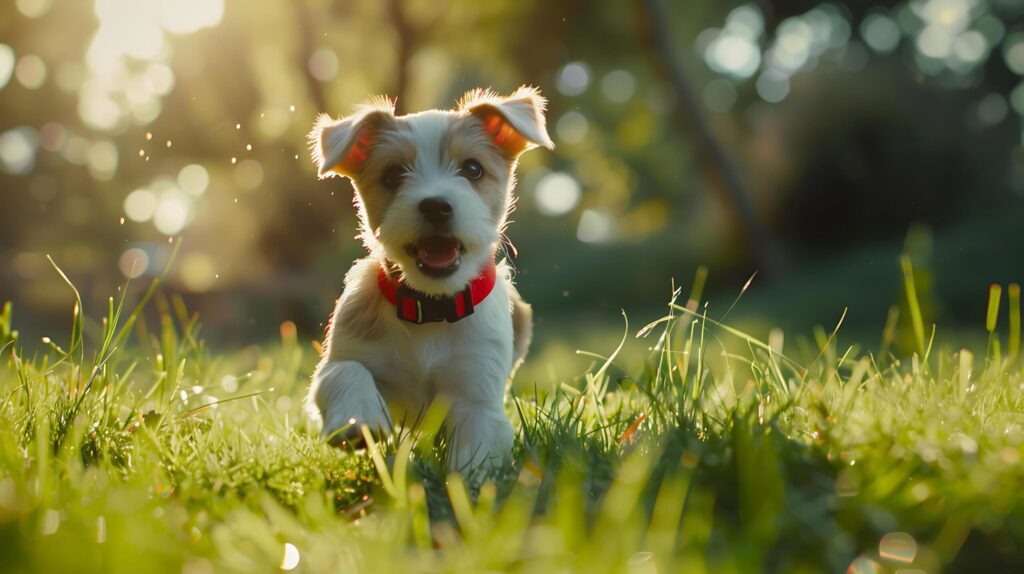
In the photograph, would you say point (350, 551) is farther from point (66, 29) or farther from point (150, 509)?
point (66, 29)

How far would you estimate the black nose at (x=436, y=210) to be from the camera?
3.40 m

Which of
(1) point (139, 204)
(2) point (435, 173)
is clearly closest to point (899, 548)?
(2) point (435, 173)

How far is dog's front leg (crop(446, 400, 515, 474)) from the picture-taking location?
2.94 metres

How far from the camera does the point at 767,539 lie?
83.9 inches

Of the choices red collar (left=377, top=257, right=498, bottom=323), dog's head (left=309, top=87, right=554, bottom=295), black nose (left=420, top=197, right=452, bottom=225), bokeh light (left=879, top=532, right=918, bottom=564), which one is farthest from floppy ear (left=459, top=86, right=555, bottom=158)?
bokeh light (left=879, top=532, right=918, bottom=564)

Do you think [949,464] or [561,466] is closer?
[949,464]

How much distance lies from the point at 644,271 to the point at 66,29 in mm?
19806

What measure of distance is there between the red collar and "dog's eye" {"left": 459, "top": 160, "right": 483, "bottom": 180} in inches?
19.7

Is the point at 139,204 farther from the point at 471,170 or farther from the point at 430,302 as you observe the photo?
the point at 430,302

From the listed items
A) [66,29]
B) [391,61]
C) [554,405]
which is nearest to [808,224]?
[391,61]

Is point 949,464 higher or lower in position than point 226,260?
higher

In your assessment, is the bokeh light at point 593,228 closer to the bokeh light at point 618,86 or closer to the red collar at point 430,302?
the bokeh light at point 618,86

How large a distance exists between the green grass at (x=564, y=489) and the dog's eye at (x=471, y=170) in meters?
1.18

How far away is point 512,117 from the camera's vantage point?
377 centimetres
